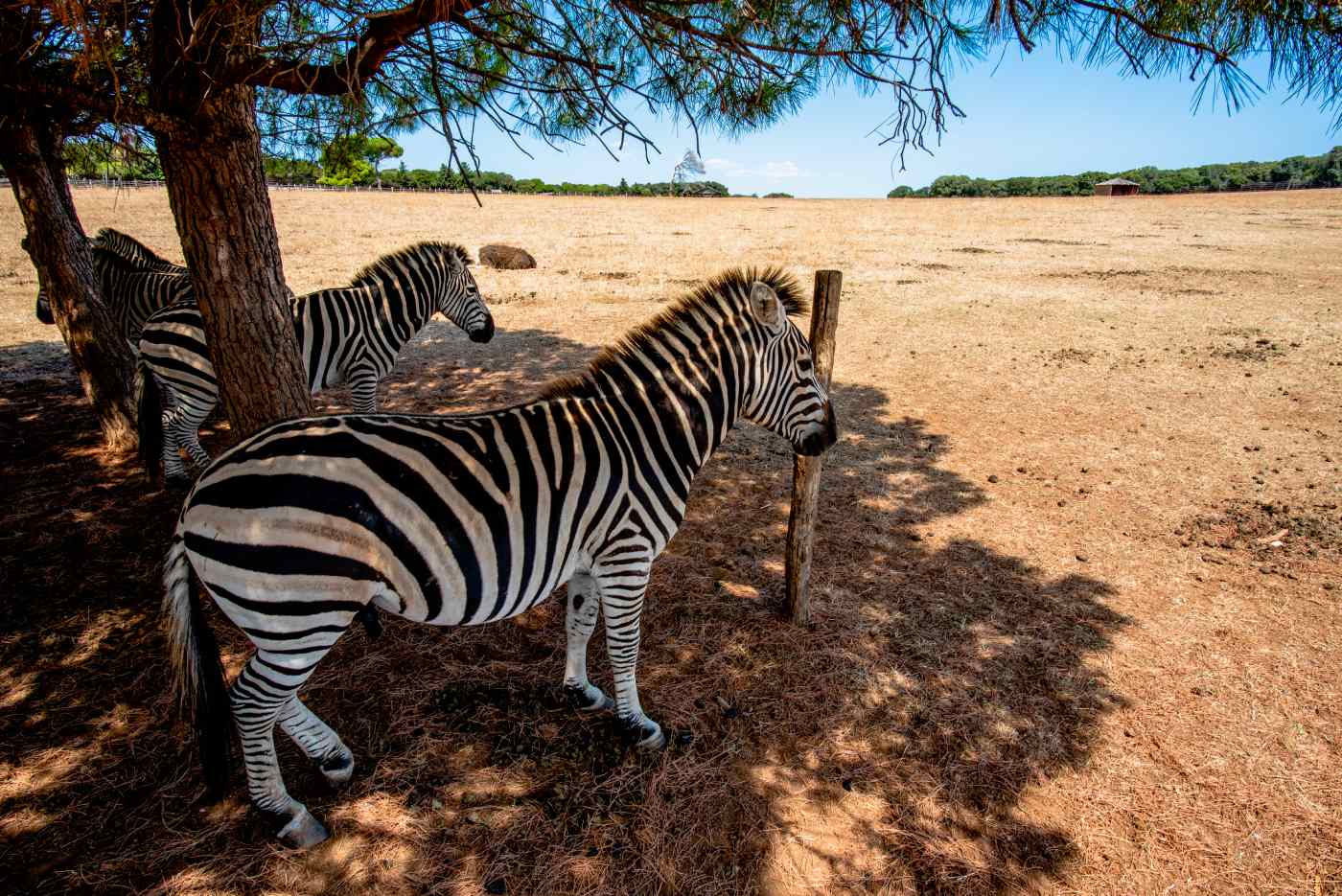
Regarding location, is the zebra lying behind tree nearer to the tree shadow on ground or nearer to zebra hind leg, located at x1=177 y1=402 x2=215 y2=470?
zebra hind leg, located at x1=177 y1=402 x2=215 y2=470

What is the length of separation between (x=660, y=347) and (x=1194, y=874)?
3.60 meters

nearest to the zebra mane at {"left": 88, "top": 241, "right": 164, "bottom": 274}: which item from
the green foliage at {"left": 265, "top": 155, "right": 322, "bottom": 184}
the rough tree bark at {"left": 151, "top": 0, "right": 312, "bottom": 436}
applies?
the green foliage at {"left": 265, "top": 155, "right": 322, "bottom": 184}

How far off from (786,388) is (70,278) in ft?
23.4

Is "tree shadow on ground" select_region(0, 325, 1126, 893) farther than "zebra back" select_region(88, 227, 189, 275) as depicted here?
No

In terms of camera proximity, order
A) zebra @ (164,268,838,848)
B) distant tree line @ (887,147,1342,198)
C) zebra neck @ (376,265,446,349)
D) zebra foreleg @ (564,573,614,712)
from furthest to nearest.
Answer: distant tree line @ (887,147,1342,198)
zebra neck @ (376,265,446,349)
zebra foreleg @ (564,573,614,712)
zebra @ (164,268,838,848)

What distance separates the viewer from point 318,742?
3086 mm

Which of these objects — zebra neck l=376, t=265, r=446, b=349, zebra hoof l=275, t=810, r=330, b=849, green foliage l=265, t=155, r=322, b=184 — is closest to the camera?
zebra hoof l=275, t=810, r=330, b=849

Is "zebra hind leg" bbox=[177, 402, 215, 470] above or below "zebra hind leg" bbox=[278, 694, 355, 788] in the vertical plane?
above

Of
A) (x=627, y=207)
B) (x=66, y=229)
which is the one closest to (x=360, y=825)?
(x=66, y=229)

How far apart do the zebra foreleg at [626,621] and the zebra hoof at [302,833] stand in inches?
60.1

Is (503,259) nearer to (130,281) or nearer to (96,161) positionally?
(130,281)

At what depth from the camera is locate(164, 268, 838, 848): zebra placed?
2.46m

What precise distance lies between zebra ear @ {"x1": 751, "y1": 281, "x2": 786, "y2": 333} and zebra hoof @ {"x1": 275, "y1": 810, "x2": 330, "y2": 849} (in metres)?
3.33

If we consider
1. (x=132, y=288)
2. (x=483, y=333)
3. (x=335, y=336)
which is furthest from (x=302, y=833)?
(x=132, y=288)
